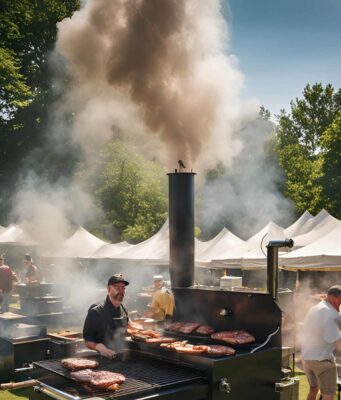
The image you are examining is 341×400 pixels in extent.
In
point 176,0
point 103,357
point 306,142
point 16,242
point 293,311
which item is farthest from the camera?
point 306,142

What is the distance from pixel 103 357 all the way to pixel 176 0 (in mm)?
5120

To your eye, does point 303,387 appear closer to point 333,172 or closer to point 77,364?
point 77,364

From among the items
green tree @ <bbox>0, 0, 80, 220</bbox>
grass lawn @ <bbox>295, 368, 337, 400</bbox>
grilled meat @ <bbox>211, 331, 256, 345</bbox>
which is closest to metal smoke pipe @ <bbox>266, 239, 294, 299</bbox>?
grilled meat @ <bbox>211, 331, 256, 345</bbox>

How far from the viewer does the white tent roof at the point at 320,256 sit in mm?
10152

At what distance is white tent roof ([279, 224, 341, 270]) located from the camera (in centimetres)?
1015

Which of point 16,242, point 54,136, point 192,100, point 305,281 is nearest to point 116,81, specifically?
point 192,100

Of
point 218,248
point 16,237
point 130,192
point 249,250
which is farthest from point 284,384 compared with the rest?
point 130,192

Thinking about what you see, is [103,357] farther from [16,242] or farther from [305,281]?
[16,242]

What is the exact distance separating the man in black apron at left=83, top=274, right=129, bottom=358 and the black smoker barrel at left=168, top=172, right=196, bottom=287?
1101mm

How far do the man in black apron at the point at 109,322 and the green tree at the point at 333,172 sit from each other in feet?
65.1

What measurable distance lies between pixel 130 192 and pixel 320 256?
13.9 metres

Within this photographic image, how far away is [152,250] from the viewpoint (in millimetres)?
14906

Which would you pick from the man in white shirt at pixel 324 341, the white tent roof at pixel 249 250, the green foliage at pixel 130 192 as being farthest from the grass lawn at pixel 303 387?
the green foliage at pixel 130 192

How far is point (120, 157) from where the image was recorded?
77.5 ft
